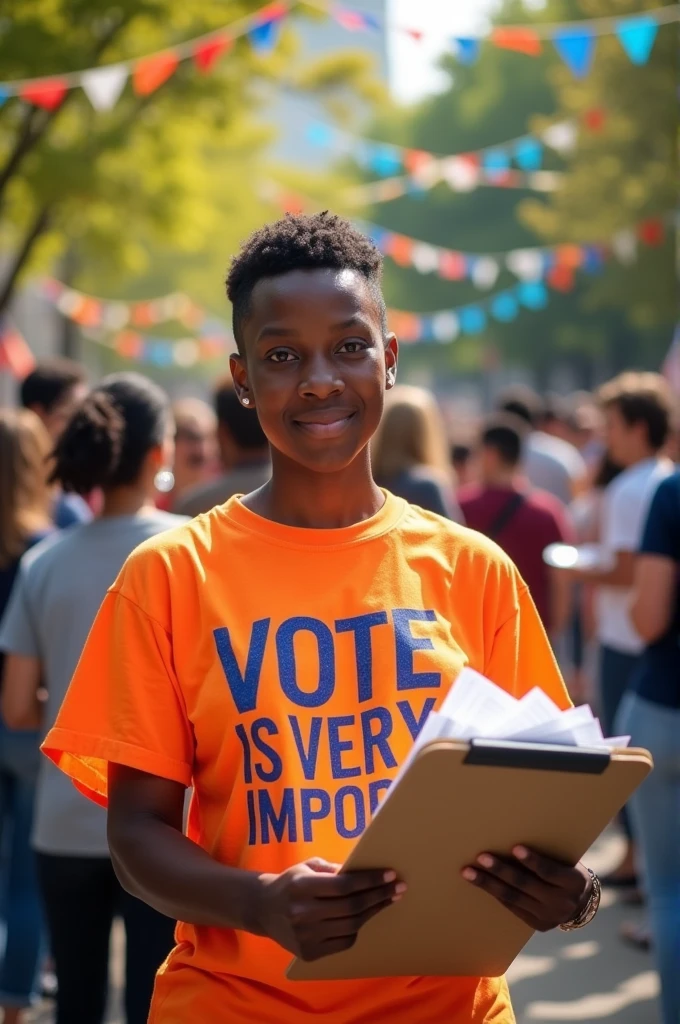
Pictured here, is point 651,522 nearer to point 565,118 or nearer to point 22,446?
point 22,446

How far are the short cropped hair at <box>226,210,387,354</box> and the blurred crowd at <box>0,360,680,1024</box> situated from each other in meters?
1.76

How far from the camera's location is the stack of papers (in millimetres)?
1658

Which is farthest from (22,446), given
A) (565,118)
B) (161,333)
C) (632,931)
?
(161,333)

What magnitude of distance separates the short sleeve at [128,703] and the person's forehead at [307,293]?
0.45m

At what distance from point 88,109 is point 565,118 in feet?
47.2

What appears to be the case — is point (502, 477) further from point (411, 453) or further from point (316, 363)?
point (316, 363)

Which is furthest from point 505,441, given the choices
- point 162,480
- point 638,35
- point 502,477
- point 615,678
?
point 162,480

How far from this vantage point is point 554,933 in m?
6.38

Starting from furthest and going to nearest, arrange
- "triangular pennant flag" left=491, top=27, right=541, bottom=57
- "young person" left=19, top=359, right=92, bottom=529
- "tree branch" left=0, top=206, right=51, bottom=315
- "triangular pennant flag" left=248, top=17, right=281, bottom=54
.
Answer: "tree branch" left=0, top=206, right=51, bottom=315, "triangular pennant flag" left=248, top=17, right=281, bottom=54, "triangular pennant flag" left=491, top=27, right=541, bottom=57, "young person" left=19, top=359, right=92, bottom=529

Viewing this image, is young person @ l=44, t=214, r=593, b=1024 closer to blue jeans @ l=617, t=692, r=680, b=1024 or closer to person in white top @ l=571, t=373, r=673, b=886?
blue jeans @ l=617, t=692, r=680, b=1024

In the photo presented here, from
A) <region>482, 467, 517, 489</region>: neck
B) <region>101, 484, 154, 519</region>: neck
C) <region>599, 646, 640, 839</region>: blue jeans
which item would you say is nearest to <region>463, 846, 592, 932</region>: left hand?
<region>101, 484, 154, 519</region>: neck

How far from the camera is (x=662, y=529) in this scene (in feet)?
14.8

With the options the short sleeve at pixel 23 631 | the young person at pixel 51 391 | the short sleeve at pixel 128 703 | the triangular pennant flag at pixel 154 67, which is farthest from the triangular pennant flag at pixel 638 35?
the short sleeve at pixel 128 703

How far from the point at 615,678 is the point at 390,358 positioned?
199 inches
